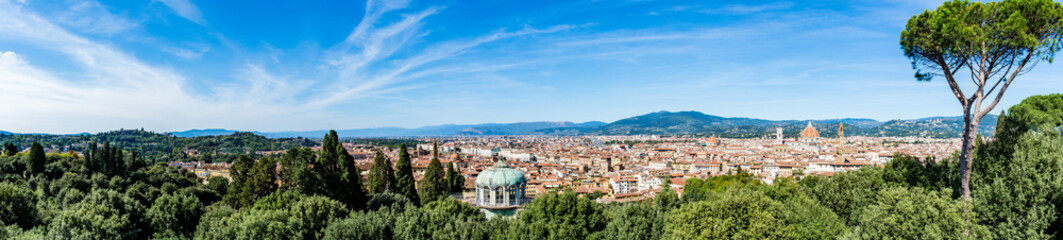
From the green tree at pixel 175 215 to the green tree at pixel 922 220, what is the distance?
2323cm

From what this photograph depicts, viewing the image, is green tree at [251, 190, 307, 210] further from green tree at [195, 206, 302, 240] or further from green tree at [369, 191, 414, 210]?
green tree at [369, 191, 414, 210]

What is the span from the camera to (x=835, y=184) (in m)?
22.3

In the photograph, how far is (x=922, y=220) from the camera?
449 inches

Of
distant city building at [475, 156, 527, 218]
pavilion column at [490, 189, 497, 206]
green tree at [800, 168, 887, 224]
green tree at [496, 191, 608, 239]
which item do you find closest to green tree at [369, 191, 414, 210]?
distant city building at [475, 156, 527, 218]

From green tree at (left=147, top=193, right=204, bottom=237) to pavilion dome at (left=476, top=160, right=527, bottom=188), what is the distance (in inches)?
498

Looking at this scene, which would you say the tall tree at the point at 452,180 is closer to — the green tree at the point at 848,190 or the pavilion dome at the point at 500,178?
the pavilion dome at the point at 500,178

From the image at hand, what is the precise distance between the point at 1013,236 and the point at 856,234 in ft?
8.82

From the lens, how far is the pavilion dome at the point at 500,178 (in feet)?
89.2

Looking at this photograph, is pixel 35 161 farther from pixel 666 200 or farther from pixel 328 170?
pixel 666 200

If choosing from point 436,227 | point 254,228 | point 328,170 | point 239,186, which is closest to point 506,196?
point 436,227

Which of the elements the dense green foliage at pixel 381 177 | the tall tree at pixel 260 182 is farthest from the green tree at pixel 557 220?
the dense green foliage at pixel 381 177

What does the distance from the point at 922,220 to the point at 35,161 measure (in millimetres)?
48131

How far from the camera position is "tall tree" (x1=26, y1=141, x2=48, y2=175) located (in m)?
35.3

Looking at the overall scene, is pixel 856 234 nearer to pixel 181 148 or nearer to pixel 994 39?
pixel 994 39
